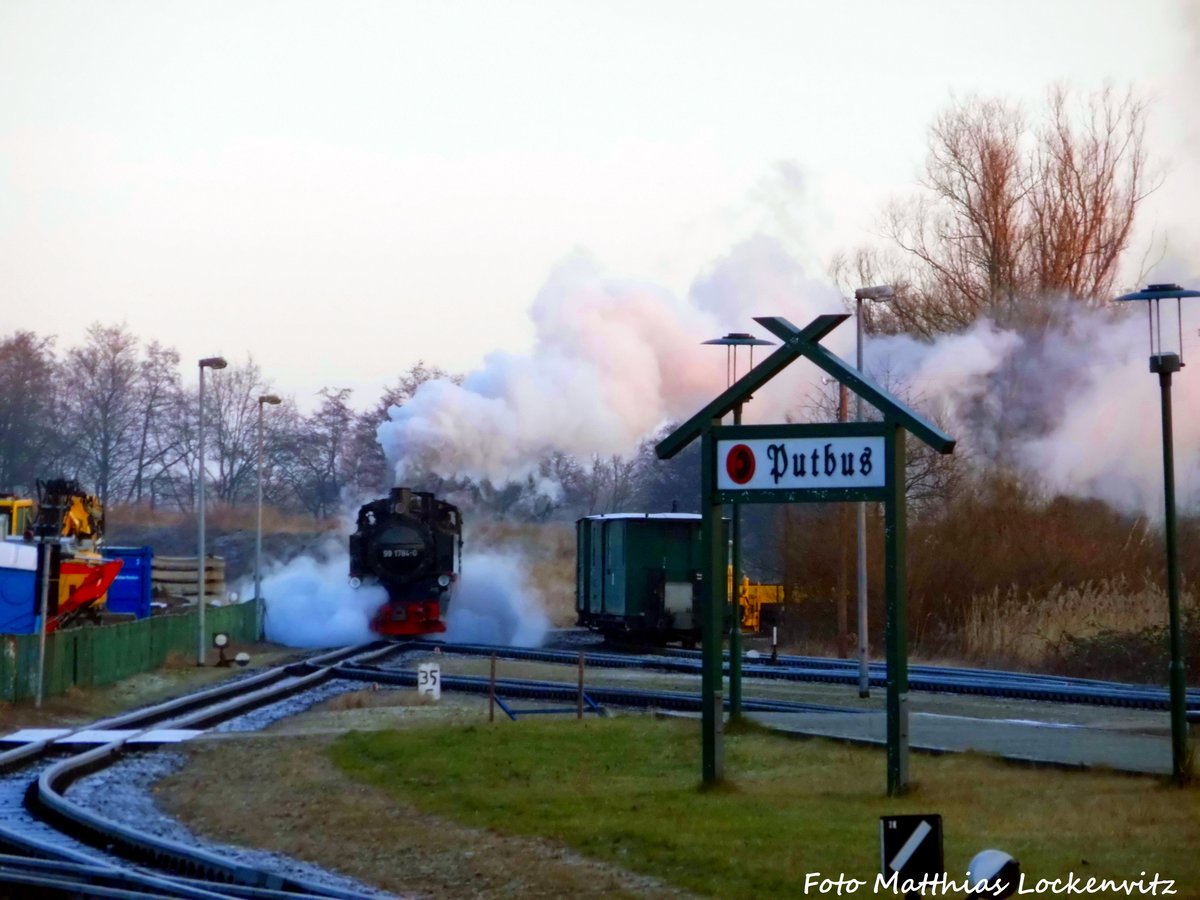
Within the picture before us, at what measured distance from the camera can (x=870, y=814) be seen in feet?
41.2

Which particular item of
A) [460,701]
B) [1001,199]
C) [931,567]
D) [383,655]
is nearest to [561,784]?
[460,701]

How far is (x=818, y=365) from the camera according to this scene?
14.5 m

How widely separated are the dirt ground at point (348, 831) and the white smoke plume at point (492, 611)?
79.1 feet

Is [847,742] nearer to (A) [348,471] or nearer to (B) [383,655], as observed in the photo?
(B) [383,655]

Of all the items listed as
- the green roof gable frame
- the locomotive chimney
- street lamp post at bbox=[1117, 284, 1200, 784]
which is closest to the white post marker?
the green roof gable frame

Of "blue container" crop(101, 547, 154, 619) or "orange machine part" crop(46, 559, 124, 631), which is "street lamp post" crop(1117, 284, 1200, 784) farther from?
"blue container" crop(101, 547, 154, 619)

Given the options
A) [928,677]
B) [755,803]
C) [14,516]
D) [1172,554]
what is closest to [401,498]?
[14,516]

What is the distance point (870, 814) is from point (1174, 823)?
226 centimetres

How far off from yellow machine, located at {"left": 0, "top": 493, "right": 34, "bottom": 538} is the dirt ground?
18.9 m

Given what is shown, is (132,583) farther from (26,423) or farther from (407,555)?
(26,423)

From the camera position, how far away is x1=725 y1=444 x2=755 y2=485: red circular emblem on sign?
14242 mm

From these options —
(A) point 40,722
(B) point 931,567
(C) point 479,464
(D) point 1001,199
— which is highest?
(D) point 1001,199

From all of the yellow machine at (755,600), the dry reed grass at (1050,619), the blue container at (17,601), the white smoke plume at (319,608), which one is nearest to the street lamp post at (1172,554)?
the dry reed grass at (1050,619)

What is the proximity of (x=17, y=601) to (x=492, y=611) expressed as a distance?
16493 millimetres
